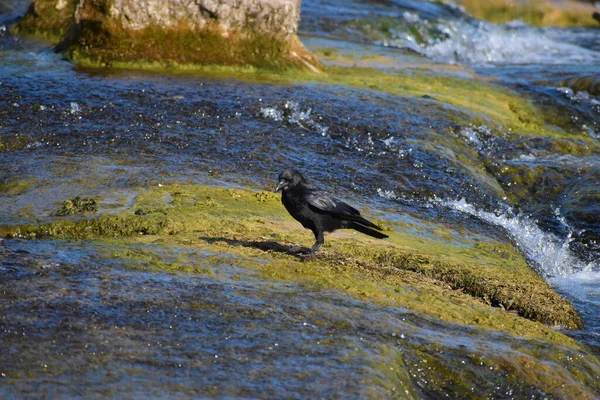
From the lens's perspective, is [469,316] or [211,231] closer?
[469,316]

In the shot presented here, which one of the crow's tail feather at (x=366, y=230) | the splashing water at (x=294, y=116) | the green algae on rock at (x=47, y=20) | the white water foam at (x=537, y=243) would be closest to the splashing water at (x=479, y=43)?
the green algae on rock at (x=47, y=20)

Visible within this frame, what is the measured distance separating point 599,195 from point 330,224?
14.1 ft

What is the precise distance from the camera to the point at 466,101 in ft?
37.6

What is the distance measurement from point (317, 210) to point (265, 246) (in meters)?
0.45

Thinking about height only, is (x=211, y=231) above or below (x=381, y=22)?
below

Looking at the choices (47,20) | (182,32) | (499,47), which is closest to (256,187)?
(182,32)

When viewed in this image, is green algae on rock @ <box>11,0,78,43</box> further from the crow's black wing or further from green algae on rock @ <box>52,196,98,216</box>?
the crow's black wing

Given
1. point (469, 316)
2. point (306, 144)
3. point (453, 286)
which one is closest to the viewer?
point (469, 316)

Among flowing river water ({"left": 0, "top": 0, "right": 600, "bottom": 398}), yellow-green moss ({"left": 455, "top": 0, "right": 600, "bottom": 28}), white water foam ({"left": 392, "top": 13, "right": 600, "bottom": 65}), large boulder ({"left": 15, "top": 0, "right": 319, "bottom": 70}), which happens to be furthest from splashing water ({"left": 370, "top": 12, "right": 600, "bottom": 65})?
large boulder ({"left": 15, "top": 0, "right": 319, "bottom": 70})

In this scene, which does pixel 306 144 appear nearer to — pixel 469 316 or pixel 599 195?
pixel 599 195

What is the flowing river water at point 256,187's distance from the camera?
3703mm

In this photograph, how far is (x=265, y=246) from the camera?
5691mm

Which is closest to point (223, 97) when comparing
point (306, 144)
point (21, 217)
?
point (306, 144)

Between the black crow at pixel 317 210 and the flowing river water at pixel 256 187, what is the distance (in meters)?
0.79
